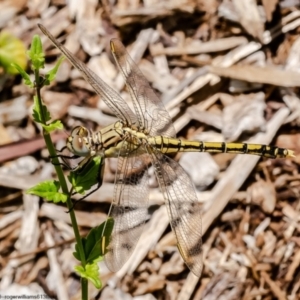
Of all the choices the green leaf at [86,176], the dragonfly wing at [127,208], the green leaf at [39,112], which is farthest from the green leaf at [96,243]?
the green leaf at [39,112]

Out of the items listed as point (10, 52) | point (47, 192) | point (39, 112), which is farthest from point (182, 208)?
point (10, 52)

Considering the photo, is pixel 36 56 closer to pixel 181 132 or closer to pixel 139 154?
pixel 139 154

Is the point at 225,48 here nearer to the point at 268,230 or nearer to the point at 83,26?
the point at 83,26

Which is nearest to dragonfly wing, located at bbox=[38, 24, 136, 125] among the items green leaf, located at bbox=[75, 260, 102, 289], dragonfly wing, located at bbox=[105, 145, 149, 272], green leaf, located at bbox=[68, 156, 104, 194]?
dragonfly wing, located at bbox=[105, 145, 149, 272]

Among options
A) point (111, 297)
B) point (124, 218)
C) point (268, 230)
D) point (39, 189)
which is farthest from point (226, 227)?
point (39, 189)

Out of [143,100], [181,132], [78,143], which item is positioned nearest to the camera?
[78,143]

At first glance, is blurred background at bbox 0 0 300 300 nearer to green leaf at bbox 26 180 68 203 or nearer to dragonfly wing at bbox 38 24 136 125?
dragonfly wing at bbox 38 24 136 125
